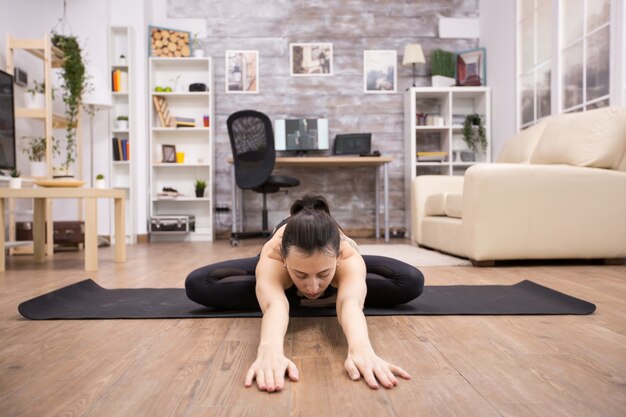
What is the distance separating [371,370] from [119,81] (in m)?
5.15

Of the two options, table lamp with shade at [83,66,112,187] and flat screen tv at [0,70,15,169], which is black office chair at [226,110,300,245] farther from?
flat screen tv at [0,70,15,169]


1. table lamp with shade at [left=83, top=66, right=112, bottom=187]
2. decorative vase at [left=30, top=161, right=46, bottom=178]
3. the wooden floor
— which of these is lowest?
the wooden floor

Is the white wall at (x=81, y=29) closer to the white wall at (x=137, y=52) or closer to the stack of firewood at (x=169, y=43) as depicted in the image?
→ the white wall at (x=137, y=52)

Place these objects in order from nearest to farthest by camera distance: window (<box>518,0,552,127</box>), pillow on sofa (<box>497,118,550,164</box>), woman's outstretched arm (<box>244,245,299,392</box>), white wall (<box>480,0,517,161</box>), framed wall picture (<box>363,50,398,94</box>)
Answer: woman's outstretched arm (<box>244,245,299,392</box>)
pillow on sofa (<box>497,118,550,164</box>)
window (<box>518,0,552,127</box>)
white wall (<box>480,0,517,161</box>)
framed wall picture (<box>363,50,398,94</box>)

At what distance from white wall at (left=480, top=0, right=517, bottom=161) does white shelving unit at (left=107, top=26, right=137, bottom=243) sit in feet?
12.2

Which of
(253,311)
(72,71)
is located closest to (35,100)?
(72,71)

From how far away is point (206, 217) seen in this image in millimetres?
5914

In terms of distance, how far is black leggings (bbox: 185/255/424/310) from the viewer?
5.72 ft

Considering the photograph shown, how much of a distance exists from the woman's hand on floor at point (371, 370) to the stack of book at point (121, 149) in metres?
4.89

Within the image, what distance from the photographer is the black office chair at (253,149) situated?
4.77 m

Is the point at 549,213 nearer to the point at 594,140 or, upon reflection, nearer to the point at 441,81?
the point at 594,140

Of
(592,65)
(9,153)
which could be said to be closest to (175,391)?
(9,153)

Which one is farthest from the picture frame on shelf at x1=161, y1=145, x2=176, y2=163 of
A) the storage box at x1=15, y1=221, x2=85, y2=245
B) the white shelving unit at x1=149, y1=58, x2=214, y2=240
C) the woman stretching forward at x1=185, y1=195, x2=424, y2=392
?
the woman stretching forward at x1=185, y1=195, x2=424, y2=392

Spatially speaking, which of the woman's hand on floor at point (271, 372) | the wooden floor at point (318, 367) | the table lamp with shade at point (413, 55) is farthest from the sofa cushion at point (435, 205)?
the woman's hand on floor at point (271, 372)
